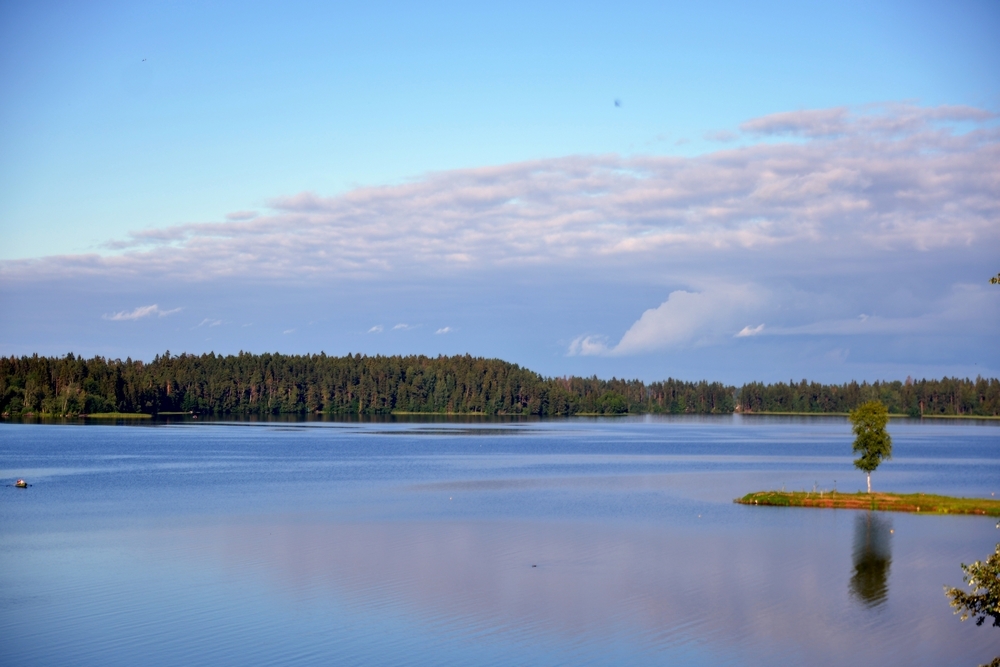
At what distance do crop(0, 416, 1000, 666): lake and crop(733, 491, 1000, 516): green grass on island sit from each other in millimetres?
1454

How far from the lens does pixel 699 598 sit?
31.6 m

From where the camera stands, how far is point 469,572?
35.5 meters

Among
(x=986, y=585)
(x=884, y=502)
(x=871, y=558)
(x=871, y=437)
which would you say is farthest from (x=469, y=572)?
(x=871, y=437)

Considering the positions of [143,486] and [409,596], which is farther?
[143,486]

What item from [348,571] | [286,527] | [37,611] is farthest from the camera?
[286,527]

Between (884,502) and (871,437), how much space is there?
15.2 ft

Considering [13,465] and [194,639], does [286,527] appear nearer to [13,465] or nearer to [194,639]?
[194,639]

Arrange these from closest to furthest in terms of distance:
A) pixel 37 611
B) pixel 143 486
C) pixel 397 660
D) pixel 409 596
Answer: pixel 397 660
pixel 37 611
pixel 409 596
pixel 143 486

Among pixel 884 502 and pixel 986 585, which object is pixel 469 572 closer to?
pixel 986 585

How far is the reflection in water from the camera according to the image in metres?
32.8

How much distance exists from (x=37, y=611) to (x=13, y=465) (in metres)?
56.0

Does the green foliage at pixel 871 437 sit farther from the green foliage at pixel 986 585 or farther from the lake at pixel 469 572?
the green foliage at pixel 986 585

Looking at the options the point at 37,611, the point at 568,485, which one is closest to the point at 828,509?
the point at 568,485

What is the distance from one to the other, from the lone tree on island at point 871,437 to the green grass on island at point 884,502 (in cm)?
231
